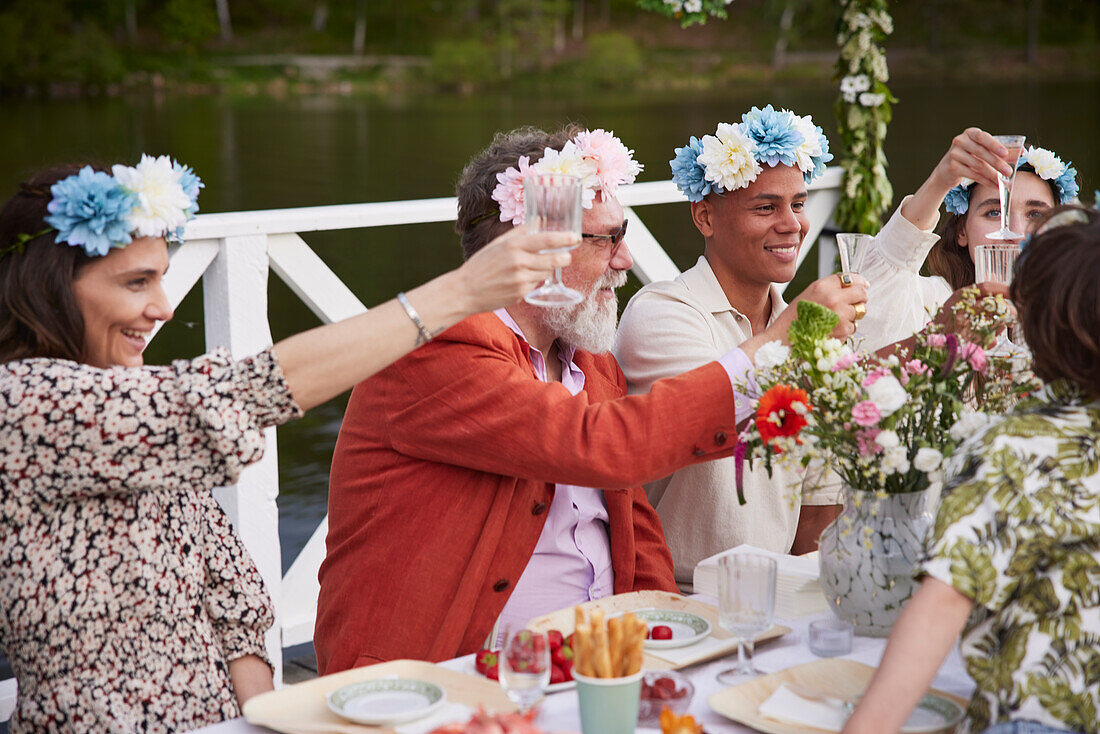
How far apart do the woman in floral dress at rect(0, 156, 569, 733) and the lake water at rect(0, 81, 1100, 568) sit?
2.12 metres

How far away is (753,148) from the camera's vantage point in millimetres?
2621

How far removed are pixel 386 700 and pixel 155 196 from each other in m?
0.79

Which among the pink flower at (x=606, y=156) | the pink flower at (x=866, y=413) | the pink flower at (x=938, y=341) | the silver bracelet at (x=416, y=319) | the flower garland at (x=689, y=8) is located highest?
the flower garland at (x=689, y=8)

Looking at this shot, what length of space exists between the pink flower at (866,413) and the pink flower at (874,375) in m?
0.03

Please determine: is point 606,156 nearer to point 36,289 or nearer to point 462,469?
point 462,469

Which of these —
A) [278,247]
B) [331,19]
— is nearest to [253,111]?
[331,19]

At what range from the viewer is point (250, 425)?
1.59 metres

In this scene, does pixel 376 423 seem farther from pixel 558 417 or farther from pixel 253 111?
pixel 253 111

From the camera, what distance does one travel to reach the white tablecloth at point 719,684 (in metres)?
1.49

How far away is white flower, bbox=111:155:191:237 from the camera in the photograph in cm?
174

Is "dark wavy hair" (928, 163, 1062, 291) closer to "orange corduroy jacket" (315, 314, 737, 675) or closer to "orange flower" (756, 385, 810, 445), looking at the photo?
"orange corduroy jacket" (315, 314, 737, 675)

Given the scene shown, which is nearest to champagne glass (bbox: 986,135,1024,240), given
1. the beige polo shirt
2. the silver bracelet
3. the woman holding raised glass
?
the woman holding raised glass

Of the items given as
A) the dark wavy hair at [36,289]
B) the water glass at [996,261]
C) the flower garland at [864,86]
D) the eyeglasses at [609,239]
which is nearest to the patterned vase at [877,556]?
the water glass at [996,261]

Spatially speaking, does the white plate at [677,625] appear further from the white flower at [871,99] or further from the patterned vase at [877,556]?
the white flower at [871,99]
